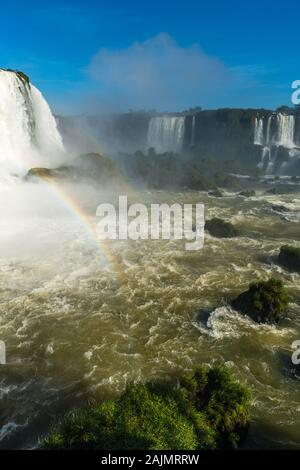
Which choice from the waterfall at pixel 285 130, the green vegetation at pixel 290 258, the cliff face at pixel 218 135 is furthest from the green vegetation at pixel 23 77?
the waterfall at pixel 285 130

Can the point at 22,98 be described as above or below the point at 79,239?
above

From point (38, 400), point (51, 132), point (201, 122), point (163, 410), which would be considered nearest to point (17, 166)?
point (51, 132)

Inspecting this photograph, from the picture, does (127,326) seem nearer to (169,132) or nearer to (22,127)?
(22,127)

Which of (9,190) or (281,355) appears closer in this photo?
(281,355)

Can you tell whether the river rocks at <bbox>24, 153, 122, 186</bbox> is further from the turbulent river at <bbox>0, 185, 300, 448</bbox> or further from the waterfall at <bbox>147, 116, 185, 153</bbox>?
the waterfall at <bbox>147, 116, 185, 153</bbox>

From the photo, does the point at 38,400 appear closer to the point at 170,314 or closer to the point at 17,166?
the point at 170,314

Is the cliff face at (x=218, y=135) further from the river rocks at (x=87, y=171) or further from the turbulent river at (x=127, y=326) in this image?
the turbulent river at (x=127, y=326)

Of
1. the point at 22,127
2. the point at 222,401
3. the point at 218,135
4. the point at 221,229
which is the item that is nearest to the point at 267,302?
the point at 222,401

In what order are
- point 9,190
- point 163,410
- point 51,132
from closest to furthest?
1. point 163,410
2. point 9,190
3. point 51,132
